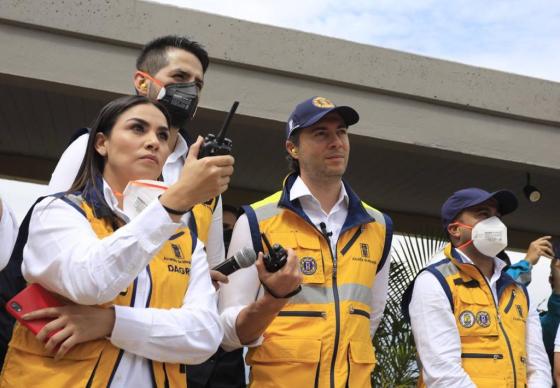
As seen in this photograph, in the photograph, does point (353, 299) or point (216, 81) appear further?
point (216, 81)

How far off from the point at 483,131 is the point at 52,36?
452 cm

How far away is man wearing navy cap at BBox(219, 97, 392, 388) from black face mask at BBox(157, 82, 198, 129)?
1.89 ft

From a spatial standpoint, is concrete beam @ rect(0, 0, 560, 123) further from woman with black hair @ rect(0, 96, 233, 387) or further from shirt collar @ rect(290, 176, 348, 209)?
woman with black hair @ rect(0, 96, 233, 387)

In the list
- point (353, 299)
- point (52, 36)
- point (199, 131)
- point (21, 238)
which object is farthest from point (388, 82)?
point (21, 238)

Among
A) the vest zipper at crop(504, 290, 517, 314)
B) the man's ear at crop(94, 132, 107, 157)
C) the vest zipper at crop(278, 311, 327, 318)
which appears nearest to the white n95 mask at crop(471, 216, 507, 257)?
the vest zipper at crop(504, 290, 517, 314)

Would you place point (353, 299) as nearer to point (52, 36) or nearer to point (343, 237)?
point (343, 237)

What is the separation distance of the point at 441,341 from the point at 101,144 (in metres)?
2.23

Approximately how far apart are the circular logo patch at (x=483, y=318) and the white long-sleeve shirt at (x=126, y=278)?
6.61ft

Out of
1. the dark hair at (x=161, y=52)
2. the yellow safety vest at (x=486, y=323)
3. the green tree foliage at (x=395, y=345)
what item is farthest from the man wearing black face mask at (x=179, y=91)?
the green tree foliage at (x=395, y=345)

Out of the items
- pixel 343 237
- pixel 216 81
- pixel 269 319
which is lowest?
pixel 269 319

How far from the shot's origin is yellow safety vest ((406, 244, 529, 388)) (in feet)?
12.9

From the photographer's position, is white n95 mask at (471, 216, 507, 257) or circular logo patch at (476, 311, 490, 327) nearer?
circular logo patch at (476, 311, 490, 327)

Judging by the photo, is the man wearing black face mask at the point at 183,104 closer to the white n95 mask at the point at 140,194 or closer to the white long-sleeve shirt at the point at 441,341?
the white n95 mask at the point at 140,194

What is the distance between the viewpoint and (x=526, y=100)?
7754mm
